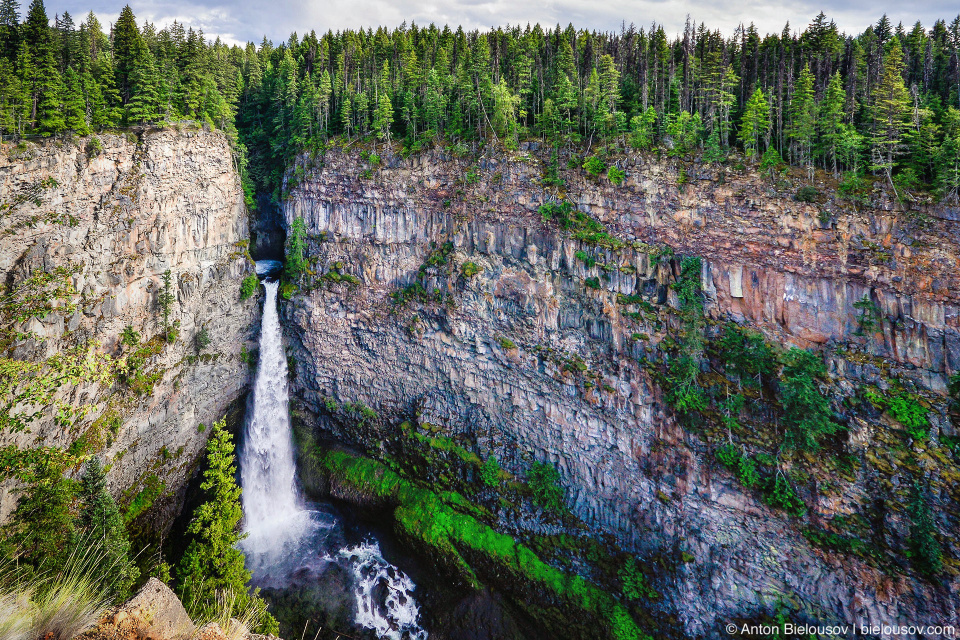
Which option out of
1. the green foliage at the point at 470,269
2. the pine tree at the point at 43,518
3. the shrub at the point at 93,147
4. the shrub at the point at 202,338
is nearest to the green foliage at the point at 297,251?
the shrub at the point at 202,338

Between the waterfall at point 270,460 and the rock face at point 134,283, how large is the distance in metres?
1.49

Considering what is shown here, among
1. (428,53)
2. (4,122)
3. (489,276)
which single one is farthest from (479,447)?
(428,53)

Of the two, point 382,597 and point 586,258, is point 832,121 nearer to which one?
point 586,258

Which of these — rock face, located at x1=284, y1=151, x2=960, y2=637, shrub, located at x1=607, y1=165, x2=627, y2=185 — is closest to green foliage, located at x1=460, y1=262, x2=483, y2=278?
rock face, located at x1=284, y1=151, x2=960, y2=637

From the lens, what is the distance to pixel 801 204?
21844mm

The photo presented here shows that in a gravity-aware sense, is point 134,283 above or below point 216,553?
above

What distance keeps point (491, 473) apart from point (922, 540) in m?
19.7

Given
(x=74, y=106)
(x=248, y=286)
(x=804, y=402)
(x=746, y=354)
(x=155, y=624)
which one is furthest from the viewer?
(x=248, y=286)

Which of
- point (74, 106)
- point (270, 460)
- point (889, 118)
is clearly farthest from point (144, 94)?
point (889, 118)

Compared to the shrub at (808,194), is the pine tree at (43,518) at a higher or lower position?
lower

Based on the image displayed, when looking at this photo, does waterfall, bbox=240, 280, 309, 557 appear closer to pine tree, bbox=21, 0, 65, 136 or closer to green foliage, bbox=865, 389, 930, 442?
pine tree, bbox=21, 0, 65, 136

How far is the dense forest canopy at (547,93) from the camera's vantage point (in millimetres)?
23125

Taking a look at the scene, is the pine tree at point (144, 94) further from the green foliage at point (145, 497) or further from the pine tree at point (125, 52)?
the green foliage at point (145, 497)

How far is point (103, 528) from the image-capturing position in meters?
17.6
